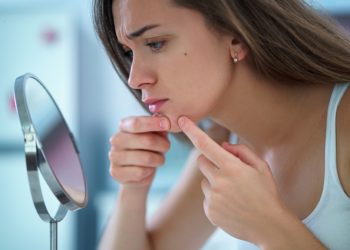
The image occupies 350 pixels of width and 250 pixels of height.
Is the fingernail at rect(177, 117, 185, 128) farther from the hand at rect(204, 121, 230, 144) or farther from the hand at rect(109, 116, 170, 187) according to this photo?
the hand at rect(204, 121, 230, 144)

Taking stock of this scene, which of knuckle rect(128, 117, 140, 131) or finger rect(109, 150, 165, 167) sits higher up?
knuckle rect(128, 117, 140, 131)

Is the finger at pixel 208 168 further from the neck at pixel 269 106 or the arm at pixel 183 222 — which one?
the arm at pixel 183 222

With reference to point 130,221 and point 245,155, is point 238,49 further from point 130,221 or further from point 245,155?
point 130,221

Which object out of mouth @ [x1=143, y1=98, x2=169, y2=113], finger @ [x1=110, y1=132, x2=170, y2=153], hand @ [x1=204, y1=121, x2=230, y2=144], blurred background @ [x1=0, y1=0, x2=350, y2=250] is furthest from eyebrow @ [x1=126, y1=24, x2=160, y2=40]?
blurred background @ [x1=0, y1=0, x2=350, y2=250]

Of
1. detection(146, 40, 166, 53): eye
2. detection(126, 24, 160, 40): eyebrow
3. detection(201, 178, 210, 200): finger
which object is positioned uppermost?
detection(126, 24, 160, 40): eyebrow

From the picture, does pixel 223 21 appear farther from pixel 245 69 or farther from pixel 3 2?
pixel 3 2

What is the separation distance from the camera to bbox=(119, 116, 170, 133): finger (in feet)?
2.90

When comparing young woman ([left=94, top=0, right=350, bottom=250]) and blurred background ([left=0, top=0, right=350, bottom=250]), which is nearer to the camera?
young woman ([left=94, top=0, right=350, bottom=250])

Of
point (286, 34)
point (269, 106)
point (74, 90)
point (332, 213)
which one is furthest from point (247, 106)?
point (74, 90)

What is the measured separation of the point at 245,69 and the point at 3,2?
150cm

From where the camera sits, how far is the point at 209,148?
761 mm

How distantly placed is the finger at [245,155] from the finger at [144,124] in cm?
14

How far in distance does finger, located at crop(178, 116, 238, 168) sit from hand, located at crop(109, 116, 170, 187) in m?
0.14

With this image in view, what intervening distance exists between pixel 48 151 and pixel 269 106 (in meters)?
0.46
